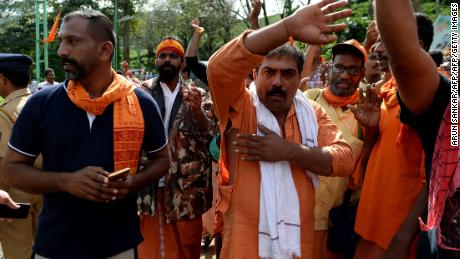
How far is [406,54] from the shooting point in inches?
72.1

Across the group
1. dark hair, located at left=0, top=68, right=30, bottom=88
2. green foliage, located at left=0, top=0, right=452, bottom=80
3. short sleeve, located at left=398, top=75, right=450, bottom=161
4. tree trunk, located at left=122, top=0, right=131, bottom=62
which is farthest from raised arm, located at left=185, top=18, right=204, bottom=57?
tree trunk, located at left=122, top=0, right=131, bottom=62

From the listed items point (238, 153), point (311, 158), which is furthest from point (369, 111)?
point (238, 153)

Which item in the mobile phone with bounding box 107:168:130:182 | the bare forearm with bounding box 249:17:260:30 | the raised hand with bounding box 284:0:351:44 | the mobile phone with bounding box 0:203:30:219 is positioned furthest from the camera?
the bare forearm with bounding box 249:17:260:30

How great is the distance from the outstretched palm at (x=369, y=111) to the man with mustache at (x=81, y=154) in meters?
1.24

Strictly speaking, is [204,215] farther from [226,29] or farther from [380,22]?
[226,29]

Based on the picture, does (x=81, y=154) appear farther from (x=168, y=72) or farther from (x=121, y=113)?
(x=168, y=72)

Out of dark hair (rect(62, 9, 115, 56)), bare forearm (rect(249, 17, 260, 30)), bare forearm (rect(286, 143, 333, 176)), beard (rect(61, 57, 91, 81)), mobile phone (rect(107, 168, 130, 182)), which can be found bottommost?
mobile phone (rect(107, 168, 130, 182))

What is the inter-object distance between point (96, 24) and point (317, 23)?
1.24 metres

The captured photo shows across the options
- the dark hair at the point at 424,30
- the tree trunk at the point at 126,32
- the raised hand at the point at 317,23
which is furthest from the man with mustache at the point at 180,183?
the tree trunk at the point at 126,32

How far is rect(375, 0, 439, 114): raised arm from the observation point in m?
1.80

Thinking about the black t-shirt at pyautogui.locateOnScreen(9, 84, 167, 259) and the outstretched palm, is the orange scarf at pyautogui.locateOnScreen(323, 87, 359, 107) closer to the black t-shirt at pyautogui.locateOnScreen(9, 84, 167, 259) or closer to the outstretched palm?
the outstretched palm

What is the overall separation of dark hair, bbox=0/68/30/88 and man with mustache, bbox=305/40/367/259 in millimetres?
2323

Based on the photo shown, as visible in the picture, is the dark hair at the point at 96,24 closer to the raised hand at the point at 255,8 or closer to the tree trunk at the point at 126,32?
the raised hand at the point at 255,8

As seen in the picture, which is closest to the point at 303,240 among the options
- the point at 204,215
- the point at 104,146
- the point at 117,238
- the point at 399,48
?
the point at 117,238
